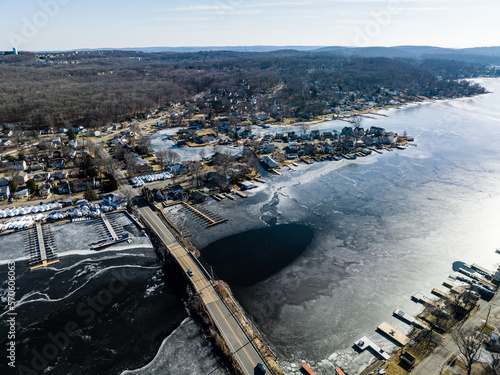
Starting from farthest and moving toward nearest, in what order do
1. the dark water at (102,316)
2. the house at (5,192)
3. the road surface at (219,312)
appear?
the house at (5,192), the dark water at (102,316), the road surface at (219,312)

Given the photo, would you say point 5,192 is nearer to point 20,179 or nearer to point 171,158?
point 20,179

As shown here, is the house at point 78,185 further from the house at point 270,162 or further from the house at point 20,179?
the house at point 270,162

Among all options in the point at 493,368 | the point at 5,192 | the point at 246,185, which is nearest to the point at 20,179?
the point at 5,192

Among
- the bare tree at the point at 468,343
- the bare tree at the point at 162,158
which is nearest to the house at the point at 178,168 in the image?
the bare tree at the point at 162,158

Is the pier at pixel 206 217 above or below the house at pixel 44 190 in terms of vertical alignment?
below

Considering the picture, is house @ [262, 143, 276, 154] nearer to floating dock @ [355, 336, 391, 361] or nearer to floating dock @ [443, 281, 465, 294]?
floating dock @ [443, 281, 465, 294]

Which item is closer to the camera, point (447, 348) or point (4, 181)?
point (447, 348)
